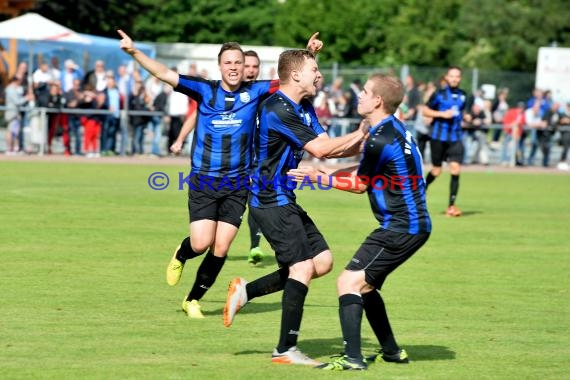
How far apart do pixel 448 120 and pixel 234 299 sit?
10672 mm

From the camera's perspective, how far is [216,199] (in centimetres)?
954

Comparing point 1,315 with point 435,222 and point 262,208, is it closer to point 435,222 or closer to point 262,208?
point 262,208

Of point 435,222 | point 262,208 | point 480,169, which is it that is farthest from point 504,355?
point 480,169

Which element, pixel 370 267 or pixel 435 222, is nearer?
pixel 370 267

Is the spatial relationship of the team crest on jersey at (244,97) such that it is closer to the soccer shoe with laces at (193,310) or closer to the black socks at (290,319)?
the soccer shoe with laces at (193,310)

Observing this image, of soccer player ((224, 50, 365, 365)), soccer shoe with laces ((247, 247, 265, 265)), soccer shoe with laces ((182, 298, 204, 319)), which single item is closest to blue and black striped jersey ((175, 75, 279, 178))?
soccer shoe with laces ((182, 298, 204, 319))

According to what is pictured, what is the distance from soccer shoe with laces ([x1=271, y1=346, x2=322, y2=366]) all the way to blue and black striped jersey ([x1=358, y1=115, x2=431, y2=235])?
1053mm

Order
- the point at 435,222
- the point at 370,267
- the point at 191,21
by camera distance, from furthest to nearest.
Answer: the point at 191,21 → the point at 435,222 → the point at 370,267

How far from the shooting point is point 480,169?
97.7ft

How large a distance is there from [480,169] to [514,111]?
2.70 m

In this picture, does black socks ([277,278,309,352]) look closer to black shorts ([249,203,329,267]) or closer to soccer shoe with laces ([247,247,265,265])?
black shorts ([249,203,329,267])

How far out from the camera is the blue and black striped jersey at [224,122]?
947 cm

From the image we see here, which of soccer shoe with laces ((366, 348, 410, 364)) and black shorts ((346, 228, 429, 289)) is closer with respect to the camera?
black shorts ((346, 228, 429, 289))

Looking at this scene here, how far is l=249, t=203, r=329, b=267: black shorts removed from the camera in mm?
8102
